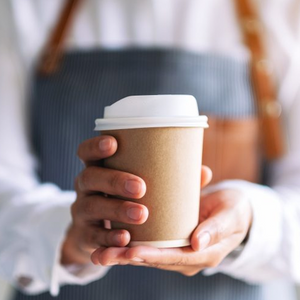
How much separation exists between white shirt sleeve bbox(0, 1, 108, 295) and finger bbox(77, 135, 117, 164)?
0.13 metres

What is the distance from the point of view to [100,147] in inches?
13.3

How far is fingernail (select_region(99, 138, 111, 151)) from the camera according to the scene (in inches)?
13.2

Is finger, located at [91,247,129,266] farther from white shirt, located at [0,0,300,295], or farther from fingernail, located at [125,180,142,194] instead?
white shirt, located at [0,0,300,295]

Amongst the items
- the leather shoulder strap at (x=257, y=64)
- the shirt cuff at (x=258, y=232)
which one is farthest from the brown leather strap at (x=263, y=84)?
the shirt cuff at (x=258, y=232)

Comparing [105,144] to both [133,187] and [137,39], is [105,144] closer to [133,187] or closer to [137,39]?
[133,187]

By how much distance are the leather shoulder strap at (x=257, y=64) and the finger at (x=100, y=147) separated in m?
0.30

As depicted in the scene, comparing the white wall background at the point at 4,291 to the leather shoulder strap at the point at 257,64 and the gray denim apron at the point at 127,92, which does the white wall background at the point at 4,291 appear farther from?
the leather shoulder strap at the point at 257,64

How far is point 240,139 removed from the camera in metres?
0.61

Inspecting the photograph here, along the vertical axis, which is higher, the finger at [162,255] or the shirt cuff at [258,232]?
the finger at [162,255]

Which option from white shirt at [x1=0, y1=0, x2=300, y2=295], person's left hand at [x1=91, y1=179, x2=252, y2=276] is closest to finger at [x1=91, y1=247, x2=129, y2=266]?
person's left hand at [x1=91, y1=179, x2=252, y2=276]

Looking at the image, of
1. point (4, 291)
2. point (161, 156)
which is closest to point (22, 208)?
point (4, 291)

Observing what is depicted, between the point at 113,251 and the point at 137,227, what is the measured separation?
2 cm

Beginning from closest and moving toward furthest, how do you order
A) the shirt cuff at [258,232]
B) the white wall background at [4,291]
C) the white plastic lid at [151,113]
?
the white plastic lid at [151,113], the shirt cuff at [258,232], the white wall background at [4,291]

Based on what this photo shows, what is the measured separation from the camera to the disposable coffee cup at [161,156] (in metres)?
0.33
